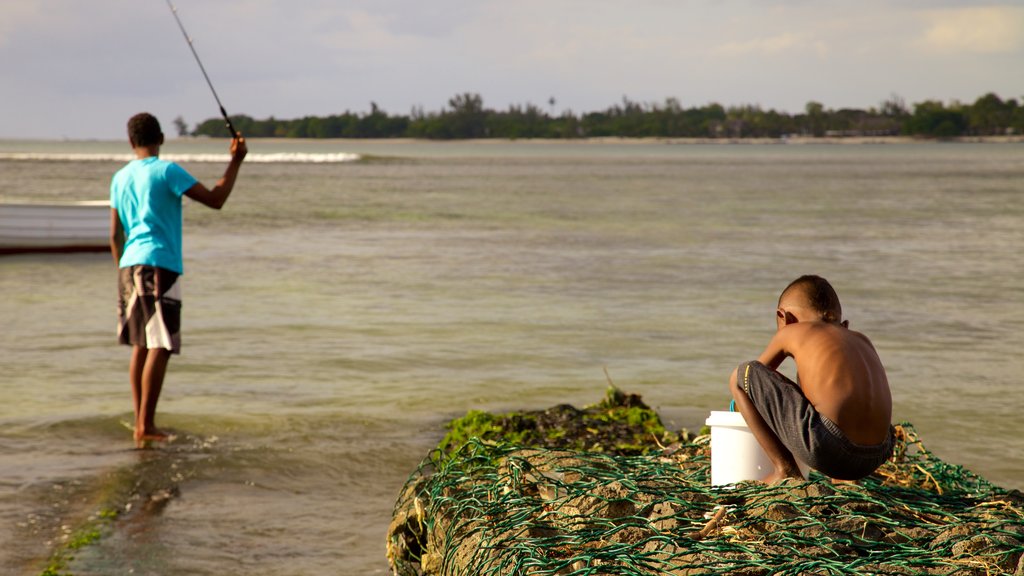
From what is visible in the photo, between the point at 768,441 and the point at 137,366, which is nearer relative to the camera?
the point at 768,441

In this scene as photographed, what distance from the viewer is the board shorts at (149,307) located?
21.8 feet

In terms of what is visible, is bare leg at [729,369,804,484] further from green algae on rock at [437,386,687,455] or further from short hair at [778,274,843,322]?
green algae on rock at [437,386,687,455]

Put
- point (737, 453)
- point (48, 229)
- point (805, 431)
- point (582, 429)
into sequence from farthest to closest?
point (48, 229) < point (582, 429) < point (737, 453) < point (805, 431)

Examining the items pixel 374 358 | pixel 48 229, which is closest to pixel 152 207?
pixel 374 358

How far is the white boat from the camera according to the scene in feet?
62.5

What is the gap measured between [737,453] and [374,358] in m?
6.31

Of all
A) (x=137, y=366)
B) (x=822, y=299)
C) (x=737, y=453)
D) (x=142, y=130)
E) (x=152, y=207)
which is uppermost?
(x=142, y=130)

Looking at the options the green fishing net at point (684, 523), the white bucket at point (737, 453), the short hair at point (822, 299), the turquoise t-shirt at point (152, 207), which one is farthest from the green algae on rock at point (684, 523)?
the turquoise t-shirt at point (152, 207)

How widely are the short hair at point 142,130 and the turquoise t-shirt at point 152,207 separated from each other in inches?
4.6

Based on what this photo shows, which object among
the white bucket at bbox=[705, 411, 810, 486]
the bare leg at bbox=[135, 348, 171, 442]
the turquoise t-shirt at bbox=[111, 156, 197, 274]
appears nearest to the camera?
the white bucket at bbox=[705, 411, 810, 486]

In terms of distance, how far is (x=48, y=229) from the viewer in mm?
19172

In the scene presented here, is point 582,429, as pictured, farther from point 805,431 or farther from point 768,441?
point 805,431

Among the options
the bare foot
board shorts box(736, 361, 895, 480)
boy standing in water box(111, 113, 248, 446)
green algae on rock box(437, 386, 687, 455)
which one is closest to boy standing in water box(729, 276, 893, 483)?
board shorts box(736, 361, 895, 480)

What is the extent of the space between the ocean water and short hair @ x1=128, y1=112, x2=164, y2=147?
194 centimetres
